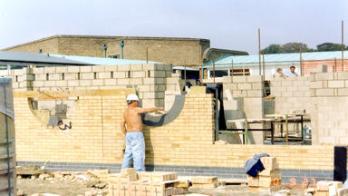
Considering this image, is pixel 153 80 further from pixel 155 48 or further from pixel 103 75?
pixel 155 48

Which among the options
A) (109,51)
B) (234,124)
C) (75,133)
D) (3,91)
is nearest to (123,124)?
(75,133)

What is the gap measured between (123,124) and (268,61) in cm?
2577

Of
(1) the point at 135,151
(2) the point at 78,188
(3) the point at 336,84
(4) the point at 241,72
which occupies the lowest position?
(2) the point at 78,188

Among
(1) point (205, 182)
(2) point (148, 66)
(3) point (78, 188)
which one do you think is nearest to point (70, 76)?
(2) point (148, 66)

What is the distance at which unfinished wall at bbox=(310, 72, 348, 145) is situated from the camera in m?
10.0

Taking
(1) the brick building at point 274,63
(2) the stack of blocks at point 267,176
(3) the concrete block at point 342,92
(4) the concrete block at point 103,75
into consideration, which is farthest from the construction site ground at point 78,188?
(1) the brick building at point 274,63

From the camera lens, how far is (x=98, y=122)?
12.0 m

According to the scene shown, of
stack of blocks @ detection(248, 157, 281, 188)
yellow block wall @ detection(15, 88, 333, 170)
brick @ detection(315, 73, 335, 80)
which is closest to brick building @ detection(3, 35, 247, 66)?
yellow block wall @ detection(15, 88, 333, 170)

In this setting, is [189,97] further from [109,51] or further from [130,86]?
[109,51]

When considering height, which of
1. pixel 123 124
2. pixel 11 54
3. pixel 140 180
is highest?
pixel 11 54

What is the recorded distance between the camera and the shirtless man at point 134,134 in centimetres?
1091

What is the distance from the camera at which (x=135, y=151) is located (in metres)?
11.0

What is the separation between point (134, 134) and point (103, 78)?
1.80 metres

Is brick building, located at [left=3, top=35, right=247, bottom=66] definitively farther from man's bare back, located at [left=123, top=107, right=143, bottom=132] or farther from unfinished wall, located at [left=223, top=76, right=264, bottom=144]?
man's bare back, located at [left=123, top=107, right=143, bottom=132]
